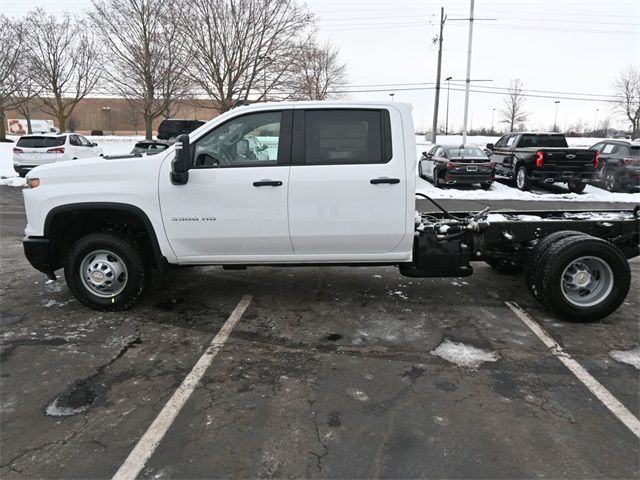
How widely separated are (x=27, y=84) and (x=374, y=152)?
37.6m

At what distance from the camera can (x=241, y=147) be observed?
4688 mm

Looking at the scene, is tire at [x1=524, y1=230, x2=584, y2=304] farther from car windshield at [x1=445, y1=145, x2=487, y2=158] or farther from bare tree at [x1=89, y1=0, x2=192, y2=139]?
bare tree at [x1=89, y1=0, x2=192, y2=139]

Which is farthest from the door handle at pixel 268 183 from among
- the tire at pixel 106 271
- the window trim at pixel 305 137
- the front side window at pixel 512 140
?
the front side window at pixel 512 140

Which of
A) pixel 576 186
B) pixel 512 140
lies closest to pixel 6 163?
pixel 512 140

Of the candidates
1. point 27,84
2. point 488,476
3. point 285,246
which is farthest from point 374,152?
point 27,84

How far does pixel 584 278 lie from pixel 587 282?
7 cm

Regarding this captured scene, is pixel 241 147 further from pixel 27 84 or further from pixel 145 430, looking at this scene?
pixel 27 84

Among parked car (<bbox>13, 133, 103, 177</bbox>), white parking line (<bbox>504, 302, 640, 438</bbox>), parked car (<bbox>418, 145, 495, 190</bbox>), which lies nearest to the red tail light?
parked car (<bbox>418, 145, 495, 190</bbox>)

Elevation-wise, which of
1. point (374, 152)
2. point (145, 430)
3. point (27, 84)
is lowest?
point (145, 430)

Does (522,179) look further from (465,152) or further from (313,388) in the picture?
(313,388)

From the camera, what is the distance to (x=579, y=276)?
4.78 metres

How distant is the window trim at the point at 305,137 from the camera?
4594 millimetres

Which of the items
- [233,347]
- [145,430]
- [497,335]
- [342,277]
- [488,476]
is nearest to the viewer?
[488,476]

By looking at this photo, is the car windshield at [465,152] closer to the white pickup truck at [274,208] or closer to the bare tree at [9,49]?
the white pickup truck at [274,208]
